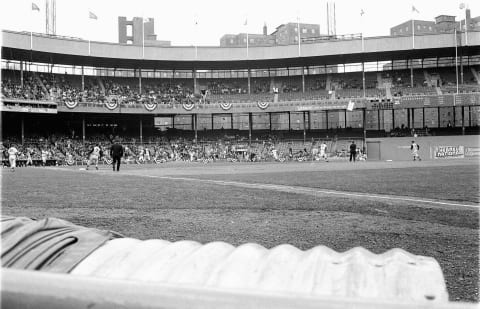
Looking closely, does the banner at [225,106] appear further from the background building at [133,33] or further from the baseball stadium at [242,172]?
the background building at [133,33]

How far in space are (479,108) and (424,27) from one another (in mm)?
55524

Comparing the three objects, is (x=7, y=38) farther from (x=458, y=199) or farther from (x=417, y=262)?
(x=417, y=262)

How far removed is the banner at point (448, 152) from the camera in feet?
151

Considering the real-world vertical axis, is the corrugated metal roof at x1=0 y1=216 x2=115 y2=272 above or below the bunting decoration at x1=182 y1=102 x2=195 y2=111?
below

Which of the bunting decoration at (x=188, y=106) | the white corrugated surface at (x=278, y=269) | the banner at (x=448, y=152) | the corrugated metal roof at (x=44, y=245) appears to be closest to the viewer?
the white corrugated surface at (x=278, y=269)

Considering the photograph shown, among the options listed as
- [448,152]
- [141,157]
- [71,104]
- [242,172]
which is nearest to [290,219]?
[242,172]

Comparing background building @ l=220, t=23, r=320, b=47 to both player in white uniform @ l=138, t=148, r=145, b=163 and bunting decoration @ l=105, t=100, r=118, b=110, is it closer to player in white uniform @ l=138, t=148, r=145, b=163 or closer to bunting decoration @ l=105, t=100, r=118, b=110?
bunting decoration @ l=105, t=100, r=118, b=110

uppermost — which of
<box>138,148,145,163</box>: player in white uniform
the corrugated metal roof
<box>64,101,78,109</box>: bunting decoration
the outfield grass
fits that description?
<box>64,101,78,109</box>: bunting decoration

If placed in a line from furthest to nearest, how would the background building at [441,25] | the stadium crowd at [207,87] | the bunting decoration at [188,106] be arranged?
the background building at [441,25] → the bunting decoration at [188,106] → the stadium crowd at [207,87]

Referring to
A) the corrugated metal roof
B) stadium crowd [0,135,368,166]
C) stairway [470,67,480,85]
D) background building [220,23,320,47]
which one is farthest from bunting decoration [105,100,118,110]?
the corrugated metal roof

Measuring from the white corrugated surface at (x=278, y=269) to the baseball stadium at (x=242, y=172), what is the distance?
0.01m

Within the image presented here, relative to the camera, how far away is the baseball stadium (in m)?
1.89

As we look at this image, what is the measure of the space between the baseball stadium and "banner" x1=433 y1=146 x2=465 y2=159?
16 centimetres

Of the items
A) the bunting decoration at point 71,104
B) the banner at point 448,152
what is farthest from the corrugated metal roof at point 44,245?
the bunting decoration at point 71,104
